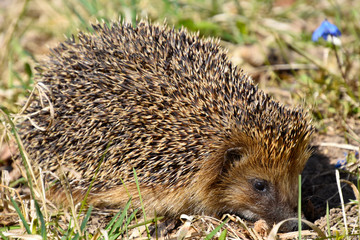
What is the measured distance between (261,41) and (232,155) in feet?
13.9

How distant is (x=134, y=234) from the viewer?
14.9 ft

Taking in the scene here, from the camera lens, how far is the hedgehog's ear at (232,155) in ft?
14.9

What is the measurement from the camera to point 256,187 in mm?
4656

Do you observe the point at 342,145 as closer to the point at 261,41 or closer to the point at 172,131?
the point at 172,131

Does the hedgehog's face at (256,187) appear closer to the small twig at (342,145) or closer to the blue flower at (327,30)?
the small twig at (342,145)

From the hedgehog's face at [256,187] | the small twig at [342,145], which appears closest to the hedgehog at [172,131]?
the hedgehog's face at [256,187]

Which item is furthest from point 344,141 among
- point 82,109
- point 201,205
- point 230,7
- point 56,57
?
point 230,7

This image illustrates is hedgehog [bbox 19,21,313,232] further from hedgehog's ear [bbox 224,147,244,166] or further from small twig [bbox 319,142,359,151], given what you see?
small twig [bbox 319,142,359,151]

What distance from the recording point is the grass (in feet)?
21.2

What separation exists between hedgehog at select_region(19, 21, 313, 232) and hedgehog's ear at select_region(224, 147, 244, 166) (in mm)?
13

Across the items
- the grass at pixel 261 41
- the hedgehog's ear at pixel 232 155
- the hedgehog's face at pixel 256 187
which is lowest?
the hedgehog's face at pixel 256 187

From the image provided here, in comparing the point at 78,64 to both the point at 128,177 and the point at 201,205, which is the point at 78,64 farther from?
the point at 201,205

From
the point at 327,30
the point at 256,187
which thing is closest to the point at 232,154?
the point at 256,187

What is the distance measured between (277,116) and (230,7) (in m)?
5.52
